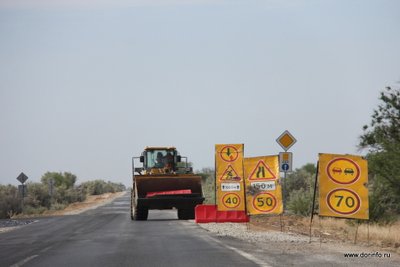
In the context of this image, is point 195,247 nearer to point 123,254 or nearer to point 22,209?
point 123,254

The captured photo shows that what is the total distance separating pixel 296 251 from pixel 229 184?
28.2 feet

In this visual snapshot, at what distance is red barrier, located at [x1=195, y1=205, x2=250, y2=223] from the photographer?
2561 centimetres

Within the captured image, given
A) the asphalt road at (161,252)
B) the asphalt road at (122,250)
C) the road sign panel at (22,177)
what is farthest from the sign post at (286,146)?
the road sign panel at (22,177)

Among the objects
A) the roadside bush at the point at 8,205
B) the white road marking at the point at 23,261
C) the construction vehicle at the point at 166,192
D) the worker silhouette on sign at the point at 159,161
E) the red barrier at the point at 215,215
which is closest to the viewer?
the white road marking at the point at 23,261

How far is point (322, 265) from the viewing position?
40.0 feet

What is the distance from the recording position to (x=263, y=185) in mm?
19969

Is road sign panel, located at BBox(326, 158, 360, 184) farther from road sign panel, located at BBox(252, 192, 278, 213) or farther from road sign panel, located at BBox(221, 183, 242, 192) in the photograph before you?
road sign panel, located at BBox(221, 183, 242, 192)

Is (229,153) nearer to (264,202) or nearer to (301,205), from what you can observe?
(264,202)

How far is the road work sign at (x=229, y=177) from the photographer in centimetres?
2320

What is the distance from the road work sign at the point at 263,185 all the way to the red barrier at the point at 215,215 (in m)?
5.57

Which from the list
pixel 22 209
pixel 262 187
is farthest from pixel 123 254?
pixel 22 209

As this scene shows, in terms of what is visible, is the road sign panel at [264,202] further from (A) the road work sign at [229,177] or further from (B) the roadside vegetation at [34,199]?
(B) the roadside vegetation at [34,199]

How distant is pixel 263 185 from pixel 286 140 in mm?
6999

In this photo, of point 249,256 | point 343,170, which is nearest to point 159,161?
point 343,170
